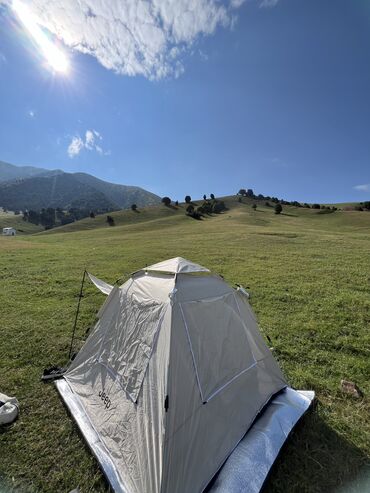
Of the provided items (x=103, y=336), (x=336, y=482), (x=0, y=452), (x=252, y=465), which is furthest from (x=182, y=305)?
(x=0, y=452)

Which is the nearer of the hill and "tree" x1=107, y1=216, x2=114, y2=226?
the hill

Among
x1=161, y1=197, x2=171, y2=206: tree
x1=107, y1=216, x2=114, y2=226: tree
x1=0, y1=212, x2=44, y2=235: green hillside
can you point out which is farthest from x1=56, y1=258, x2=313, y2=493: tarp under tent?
x1=0, y1=212, x2=44, y2=235: green hillside

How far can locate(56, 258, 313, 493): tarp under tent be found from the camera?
370cm

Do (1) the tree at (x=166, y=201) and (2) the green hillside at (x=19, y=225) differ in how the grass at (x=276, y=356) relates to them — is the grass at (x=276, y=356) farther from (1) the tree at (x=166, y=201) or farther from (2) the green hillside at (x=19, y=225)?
(2) the green hillside at (x=19, y=225)

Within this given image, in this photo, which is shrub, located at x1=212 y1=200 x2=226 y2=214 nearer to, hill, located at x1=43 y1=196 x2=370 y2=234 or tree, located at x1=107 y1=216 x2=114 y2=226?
hill, located at x1=43 y1=196 x2=370 y2=234

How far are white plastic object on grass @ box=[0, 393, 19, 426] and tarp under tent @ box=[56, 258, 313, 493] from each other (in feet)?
2.75

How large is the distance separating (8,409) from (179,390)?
362 cm

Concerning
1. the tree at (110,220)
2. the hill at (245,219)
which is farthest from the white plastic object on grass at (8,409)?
the tree at (110,220)

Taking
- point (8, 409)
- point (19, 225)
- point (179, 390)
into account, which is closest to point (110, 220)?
point (19, 225)

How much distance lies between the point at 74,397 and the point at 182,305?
10.2 ft

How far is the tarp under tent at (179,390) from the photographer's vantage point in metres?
3.70

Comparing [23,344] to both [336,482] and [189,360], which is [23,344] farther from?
[336,482]

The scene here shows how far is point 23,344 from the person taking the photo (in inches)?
304

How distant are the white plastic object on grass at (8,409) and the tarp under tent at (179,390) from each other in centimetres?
84
